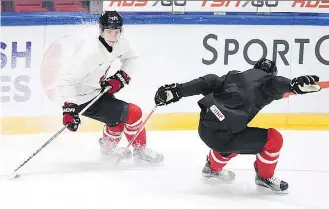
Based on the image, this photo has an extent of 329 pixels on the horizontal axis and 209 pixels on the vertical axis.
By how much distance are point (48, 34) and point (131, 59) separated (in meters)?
1.03

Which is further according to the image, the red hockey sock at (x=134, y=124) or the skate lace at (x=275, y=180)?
the red hockey sock at (x=134, y=124)

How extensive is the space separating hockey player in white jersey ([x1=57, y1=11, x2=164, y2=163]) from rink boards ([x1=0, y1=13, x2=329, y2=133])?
0.72 m

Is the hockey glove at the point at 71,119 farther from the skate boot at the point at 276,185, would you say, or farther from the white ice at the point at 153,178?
the skate boot at the point at 276,185

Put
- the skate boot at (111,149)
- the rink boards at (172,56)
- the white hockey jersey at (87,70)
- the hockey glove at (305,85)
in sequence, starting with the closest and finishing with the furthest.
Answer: the hockey glove at (305,85)
the white hockey jersey at (87,70)
the skate boot at (111,149)
the rink boards at (172,56)

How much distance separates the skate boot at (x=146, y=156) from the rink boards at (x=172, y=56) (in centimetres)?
72

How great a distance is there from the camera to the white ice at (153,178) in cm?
312

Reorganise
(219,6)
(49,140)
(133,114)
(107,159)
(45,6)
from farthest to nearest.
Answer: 1. (219,6)
2. (45,6)
3. (107,159)
4. (133,114)
5. (49,140)

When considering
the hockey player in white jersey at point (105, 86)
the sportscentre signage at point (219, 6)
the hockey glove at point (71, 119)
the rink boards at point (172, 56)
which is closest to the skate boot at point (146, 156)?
the hockey player in white jersey at point (105, 86)

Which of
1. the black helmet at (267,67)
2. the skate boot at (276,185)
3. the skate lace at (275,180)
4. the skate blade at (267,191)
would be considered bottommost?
the skate blade at (267,191)

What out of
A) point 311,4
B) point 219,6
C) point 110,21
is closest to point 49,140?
point 110,21

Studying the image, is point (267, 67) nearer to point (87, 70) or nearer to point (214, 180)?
point (214, 180)

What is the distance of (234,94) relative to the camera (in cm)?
314

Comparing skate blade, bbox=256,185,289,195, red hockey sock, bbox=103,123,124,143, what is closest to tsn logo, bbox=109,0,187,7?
red hockey sock, bbox=103,123,124,143

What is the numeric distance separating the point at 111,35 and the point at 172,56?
1282 mm
